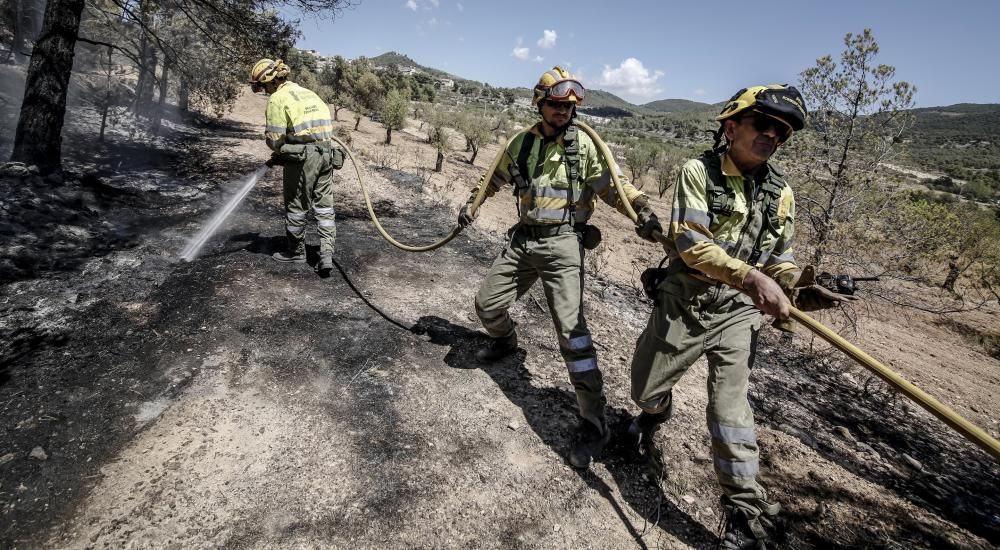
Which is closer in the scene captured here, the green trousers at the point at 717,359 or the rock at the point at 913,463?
the green trousers at the point at 717,359

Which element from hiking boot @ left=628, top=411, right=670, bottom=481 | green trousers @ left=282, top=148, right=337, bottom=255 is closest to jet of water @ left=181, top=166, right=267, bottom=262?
green trousers @ left=282, top=148, right=337, bottom=255

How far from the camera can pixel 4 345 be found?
3.19m

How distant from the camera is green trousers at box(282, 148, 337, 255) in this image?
499 centimetres

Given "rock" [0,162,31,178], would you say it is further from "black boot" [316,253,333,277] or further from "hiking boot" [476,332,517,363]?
"hiking boot" [476,332,517,363]

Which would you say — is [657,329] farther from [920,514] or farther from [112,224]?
[112,224]

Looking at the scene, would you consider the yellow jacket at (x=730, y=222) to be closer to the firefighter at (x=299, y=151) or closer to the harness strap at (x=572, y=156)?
the harness strap at (x=572, y=156)

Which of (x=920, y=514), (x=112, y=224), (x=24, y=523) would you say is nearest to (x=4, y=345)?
(x=24, y=523)

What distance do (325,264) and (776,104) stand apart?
14.5ft

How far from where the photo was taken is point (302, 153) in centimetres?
488

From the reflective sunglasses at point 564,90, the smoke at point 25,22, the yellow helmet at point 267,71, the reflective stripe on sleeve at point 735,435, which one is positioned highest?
the smoke at point 25,22

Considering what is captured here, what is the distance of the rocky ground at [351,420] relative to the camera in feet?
7.71

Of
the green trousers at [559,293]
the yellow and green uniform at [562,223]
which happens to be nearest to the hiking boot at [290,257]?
the green trousers at [559,293]

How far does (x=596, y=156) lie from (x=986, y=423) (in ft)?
18.6

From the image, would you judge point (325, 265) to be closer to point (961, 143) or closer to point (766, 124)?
point (766, 124)
